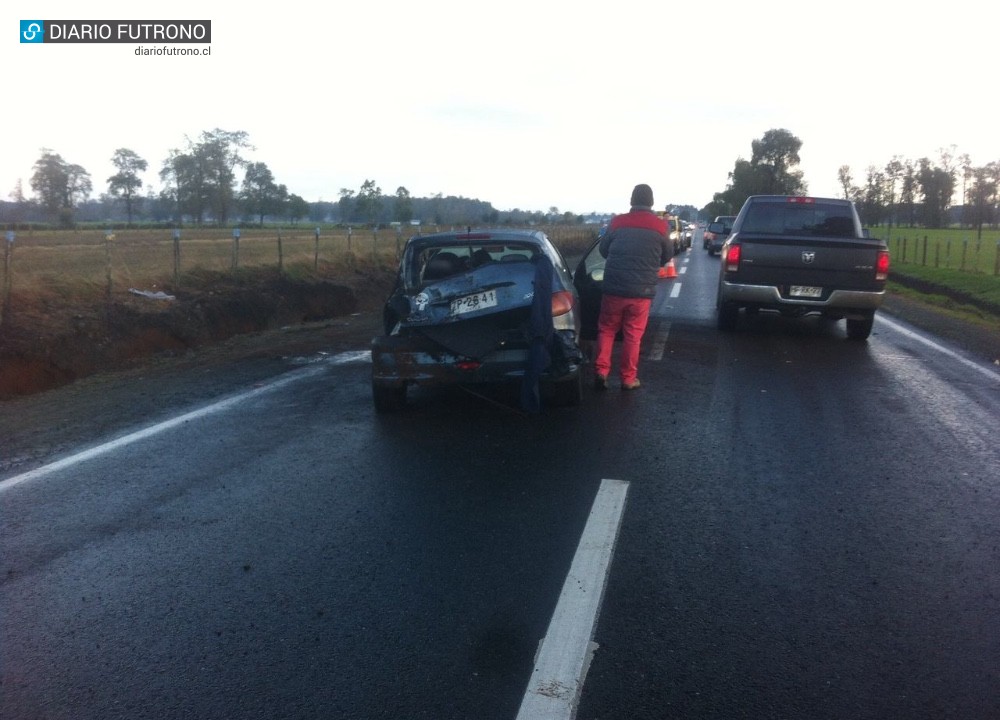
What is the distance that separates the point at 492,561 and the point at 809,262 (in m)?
9.06

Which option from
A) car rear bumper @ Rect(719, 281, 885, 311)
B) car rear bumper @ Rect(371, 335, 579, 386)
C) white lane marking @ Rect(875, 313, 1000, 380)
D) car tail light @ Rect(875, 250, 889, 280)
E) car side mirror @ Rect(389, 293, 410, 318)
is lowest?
white lane marking @ Rect(875, 313, 1000, 380)

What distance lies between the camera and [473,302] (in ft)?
24.8

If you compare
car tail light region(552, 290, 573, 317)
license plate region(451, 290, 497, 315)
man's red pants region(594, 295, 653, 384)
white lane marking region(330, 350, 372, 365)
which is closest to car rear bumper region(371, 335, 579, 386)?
license plate region(451, 290, 497, 315)

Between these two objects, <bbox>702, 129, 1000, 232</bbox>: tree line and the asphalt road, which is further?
<bbox>702, 129, 1000, 232</bbox>: tree line

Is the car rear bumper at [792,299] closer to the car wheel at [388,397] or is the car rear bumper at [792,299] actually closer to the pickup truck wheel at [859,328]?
the pickup truck wheel at [859,328]

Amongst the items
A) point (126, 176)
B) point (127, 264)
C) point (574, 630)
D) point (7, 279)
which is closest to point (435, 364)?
point (574, 630)

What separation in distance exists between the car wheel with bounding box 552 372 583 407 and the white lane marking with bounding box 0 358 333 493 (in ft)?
10.2

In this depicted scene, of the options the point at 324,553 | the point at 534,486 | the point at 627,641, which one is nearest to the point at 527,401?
the point at 534,486

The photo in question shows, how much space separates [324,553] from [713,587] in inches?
79.2

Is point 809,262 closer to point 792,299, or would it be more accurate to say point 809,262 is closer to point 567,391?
point 792,299

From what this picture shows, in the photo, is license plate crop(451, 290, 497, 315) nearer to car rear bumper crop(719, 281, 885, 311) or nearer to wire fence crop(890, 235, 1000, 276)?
car rear bumper crop(719, 281, 885, 311)

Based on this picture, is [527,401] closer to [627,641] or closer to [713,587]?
[713,587]

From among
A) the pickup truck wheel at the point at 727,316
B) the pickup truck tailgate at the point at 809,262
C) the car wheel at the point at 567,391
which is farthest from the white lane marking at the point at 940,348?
the car wheel at the point at 567,391

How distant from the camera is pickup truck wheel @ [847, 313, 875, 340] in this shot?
1298 cm
